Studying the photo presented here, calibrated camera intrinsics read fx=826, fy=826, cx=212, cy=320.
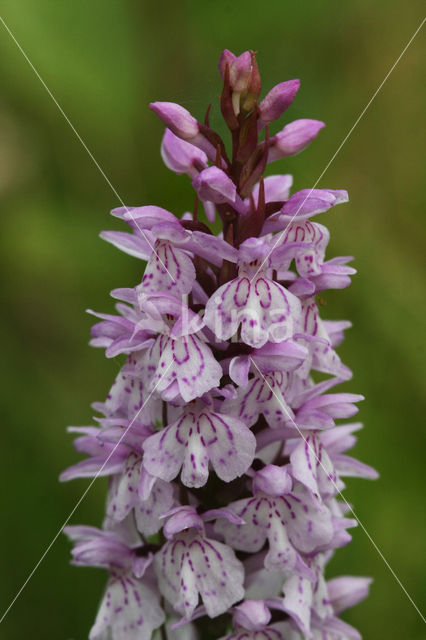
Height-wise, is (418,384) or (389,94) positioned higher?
(389,94)

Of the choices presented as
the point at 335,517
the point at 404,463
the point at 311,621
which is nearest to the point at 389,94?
the point at 404,463

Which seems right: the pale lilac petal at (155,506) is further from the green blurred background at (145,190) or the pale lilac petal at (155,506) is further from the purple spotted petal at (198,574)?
the green blurred background at (145,190)

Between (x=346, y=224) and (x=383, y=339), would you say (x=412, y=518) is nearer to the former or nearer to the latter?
(x=383, y=339)

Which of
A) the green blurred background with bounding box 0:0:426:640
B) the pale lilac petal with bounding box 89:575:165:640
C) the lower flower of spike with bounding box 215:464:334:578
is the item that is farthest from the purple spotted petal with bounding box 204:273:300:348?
the green blurred background with bounding box 0:0:426:640

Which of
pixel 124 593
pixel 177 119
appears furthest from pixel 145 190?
pixel 124 593

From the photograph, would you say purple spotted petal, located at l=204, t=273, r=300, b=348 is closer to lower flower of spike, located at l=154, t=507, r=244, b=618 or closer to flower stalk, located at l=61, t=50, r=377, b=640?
flower stalk, located at l=61, t=50, r=377, b=640

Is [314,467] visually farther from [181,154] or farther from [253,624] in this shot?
[181,154]
